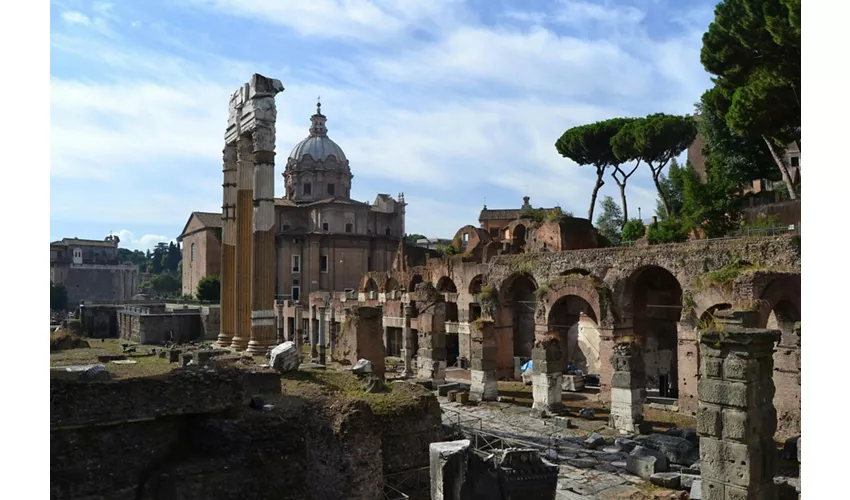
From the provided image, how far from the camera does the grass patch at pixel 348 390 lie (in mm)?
9391

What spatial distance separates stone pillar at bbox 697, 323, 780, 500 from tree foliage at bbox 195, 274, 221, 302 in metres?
36.1

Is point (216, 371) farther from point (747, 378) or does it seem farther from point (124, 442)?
point (747, 378)

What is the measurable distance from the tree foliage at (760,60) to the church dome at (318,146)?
31.4 metres

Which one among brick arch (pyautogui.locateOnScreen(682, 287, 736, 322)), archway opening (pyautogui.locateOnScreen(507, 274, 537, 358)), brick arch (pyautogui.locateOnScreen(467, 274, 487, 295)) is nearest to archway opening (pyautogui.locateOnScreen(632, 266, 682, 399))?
archway opening (pyautogui.locateOnScreen(507, 274, 537, 358))

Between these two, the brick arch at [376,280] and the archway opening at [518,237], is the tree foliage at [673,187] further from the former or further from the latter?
the brick arch at [376,280]

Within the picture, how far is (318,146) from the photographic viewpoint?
47062 millimetres

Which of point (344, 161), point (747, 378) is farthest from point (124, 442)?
point (344, 161)

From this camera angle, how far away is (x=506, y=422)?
15305 millimetres

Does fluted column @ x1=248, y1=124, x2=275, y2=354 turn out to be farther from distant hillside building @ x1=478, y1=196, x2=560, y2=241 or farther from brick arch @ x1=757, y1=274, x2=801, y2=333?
distant hillside building @ x1=478, y1=196, x2=560, y2=241

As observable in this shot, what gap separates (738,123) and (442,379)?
10814 millimetres

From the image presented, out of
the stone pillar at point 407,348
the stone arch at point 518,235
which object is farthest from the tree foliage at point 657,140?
the stone pillar at point 407,348

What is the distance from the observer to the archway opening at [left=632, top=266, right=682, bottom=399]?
19438 mm

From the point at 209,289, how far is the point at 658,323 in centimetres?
2850

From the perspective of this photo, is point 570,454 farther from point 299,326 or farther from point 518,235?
point 299,326
